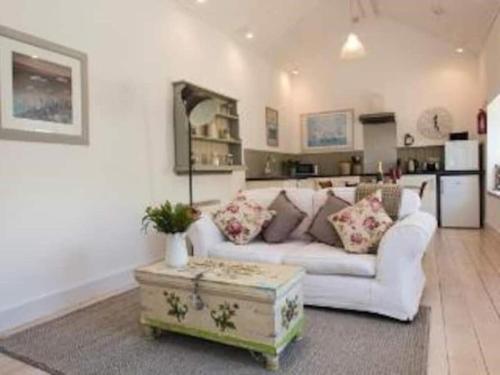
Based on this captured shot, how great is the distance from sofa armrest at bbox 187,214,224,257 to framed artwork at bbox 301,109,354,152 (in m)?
4.87

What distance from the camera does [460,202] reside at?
645 cm

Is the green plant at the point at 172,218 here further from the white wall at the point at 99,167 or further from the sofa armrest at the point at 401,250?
the sofa armrest at the point at 401,250

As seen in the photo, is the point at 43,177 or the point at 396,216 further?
the point at 396,216

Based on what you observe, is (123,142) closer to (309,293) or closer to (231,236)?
(231,236)

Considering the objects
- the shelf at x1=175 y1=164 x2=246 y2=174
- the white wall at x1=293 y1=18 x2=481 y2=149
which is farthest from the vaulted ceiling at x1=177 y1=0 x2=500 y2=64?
the shelf at x1=175 y1=164 x2=246 y2=174

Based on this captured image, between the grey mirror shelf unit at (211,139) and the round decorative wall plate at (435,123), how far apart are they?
11.6ft

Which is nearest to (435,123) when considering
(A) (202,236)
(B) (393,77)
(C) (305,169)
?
(B) (393,77)

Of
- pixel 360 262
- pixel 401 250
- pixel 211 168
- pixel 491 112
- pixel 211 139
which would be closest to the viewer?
pixel 401 250

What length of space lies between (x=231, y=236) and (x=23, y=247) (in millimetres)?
1581

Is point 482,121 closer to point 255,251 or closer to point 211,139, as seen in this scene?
point 211,139

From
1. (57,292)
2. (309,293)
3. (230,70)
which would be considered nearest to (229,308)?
(309,293)

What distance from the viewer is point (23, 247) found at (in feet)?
9.43

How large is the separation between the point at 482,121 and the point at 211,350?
19.3 ft

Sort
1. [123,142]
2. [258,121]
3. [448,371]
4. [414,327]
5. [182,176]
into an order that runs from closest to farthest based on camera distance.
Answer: [448,371] → [414,327] → [123,142] → [182,176] → [258,121]
